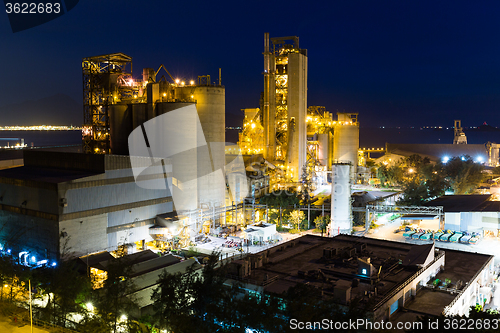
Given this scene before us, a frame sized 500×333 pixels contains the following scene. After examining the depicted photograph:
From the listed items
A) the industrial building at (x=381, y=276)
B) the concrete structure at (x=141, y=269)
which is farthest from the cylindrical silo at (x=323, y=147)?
the concrete structure at (x=141, y=269)

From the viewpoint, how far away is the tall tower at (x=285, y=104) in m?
54.3

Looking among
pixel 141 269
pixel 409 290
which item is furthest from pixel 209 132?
pixel 409 290

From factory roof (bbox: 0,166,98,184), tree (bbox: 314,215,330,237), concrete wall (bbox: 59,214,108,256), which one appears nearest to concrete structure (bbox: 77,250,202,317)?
concrete wall (bbox: 59,214,108,256)

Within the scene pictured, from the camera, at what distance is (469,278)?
2211cm

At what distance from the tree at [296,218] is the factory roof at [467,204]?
1362cm

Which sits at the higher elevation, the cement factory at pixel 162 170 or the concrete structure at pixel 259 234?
the cement factory at pixel 162 170

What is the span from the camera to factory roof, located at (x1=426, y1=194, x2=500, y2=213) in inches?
1497

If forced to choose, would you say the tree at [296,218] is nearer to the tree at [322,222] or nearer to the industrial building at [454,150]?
the tree at [322,222]

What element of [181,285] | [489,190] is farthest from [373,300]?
[489,190]

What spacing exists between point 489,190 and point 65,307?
56.4 metres

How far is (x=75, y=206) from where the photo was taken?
27.9m

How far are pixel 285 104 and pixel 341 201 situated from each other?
2183cm

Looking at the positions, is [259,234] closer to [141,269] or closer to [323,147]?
[141,269]

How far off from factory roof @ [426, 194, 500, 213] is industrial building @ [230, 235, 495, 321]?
12389mm
